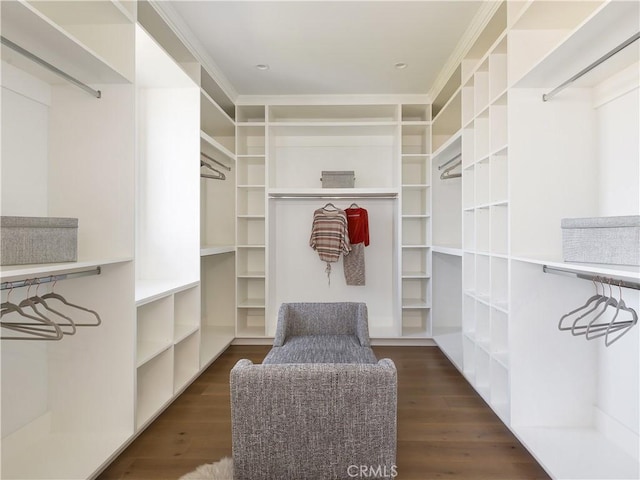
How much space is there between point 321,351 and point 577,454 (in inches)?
57.5

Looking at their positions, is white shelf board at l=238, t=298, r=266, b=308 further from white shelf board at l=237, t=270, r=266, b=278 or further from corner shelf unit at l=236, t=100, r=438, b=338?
white shelf board at l=237, t=270, r=266, b=278

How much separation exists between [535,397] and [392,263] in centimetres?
219

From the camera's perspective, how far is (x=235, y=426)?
1.49 meters

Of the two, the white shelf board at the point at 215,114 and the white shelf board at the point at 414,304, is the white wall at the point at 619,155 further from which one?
the white shelf board at the point at 215,114

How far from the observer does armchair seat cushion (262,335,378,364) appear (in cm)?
224

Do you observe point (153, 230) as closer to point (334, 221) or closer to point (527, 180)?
point (334, 221)

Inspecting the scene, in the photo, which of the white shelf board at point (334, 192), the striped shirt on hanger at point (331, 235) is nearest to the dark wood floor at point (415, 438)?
the striped shirt on hanger at point (331, 235)

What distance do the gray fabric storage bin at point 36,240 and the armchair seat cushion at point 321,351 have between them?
124 cm

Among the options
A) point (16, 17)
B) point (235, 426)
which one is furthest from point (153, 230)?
point (235, 426)

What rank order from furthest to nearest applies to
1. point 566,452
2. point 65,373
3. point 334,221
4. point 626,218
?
point 334,221
point 65,373
point 566,452
point 626,218

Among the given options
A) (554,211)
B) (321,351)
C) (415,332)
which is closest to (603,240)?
(554,211)

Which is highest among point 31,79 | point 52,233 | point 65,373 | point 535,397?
point 31,79

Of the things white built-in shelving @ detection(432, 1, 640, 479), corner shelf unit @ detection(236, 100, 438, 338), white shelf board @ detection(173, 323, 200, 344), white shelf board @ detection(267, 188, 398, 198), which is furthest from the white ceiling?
white shelf board @ detection(173, 323, 200, 344)

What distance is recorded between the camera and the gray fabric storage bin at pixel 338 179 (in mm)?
3814
